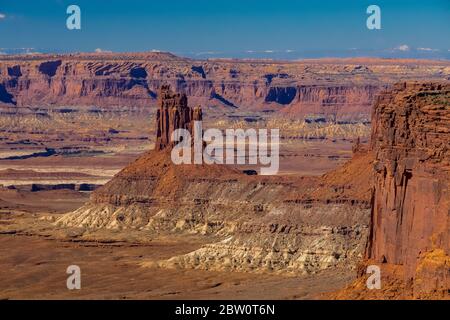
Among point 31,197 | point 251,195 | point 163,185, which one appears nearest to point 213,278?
point 251,195

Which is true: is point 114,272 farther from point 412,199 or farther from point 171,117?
point 412,199

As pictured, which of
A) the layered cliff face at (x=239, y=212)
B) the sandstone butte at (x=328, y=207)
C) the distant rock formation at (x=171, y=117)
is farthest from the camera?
the distant rock formation at (x=171, y=117)

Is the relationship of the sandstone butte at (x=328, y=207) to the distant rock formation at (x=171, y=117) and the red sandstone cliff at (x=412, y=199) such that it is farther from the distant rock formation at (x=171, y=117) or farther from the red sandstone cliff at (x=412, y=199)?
the distant rock formation at (x=171, y=117)

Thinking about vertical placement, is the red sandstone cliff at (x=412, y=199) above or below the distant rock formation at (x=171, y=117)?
above

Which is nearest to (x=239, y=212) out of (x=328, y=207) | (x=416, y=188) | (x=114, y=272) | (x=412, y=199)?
(x=114, y=272)

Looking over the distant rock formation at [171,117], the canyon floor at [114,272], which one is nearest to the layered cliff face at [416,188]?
the canyon floor at [114,272]

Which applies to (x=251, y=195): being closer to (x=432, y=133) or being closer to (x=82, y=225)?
(x=82, y=225)

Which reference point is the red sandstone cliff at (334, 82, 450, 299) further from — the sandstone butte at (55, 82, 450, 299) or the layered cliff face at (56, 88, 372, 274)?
the layered cliff face at (56, 88, 372, 274)
